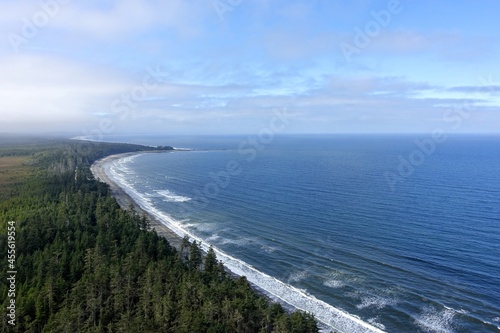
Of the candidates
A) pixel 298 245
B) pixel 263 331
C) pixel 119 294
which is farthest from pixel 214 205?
pixel 263 331

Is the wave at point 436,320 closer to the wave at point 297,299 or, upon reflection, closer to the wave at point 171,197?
the wave at point 297,299

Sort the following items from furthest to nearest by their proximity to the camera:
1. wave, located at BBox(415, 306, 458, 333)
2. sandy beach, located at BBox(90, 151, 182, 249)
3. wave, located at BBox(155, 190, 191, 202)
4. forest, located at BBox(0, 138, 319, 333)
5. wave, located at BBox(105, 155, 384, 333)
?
wave, located at BBox(155, 190, 191, 202), sandy beach, located at BBox(90, 151, 182, 249), wave, located at BBox(105, 155, 384, 333), wave, located at BBox(415, 306, 458, 333), forest, located at BBox(0, 138, 319, 333)

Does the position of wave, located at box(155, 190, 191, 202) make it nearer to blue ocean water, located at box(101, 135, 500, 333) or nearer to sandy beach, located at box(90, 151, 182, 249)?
blue ocean water, located at box(101, 135, 500, 333)

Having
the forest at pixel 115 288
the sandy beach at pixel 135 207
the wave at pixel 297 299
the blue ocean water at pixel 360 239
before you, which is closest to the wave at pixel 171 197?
the blue ocean water at pixel 360 239

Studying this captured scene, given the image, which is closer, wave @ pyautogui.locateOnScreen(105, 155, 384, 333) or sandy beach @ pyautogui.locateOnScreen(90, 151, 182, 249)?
wave @ pyautogui.locateOnScreen(105, 155, 384, 333)

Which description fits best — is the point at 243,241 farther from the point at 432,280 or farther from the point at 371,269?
the point at 432,280

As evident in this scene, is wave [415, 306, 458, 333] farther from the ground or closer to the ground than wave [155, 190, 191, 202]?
closer to the ground

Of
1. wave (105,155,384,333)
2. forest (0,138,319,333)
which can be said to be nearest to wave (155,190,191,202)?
wave (105,155,384,333)

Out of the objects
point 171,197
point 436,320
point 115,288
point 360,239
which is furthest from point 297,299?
point 171,197

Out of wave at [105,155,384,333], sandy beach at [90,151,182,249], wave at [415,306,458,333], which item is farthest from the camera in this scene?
sandy beach at [90,151,182,249]
